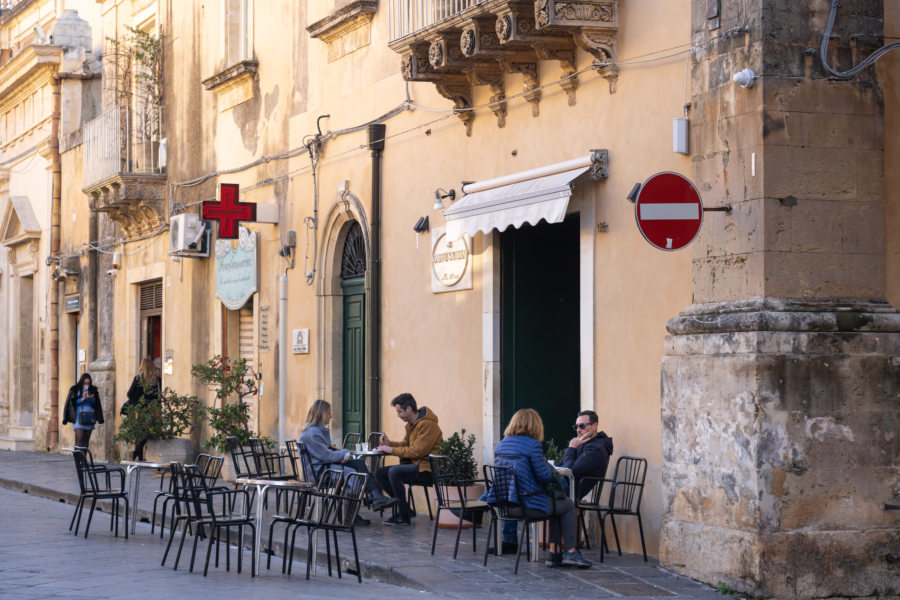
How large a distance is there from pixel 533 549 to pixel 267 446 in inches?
299

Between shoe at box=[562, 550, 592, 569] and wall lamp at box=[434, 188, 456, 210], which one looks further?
wall lamp at box=[434, 188, 456, 210]

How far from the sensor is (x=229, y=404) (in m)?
18.8

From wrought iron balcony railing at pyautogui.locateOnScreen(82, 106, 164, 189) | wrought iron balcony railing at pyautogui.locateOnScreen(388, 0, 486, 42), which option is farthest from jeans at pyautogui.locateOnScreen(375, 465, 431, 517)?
wrought iron balcony railing at pyautogui.locateOnScreen(82, 106, 164, 189)

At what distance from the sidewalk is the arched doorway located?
10.9ft

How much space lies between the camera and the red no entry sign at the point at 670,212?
941cm

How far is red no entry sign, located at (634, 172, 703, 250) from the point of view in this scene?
30.9 ft

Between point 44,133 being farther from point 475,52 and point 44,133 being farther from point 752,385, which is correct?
point 752,385

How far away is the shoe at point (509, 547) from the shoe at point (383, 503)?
7.68ft

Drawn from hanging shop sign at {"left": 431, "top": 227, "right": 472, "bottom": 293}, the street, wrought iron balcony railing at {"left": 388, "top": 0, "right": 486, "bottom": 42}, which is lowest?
the street

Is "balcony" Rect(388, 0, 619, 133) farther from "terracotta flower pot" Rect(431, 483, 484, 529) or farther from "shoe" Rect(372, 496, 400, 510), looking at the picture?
"shoe" Rect(372, 496, 400, 510)

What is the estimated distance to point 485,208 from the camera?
12570 millimetres

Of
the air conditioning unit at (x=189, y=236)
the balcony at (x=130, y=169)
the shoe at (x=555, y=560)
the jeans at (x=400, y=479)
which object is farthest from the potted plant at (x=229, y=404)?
the shoe at (x=555, y=560)

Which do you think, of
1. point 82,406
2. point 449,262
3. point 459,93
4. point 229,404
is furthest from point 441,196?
point 82,406

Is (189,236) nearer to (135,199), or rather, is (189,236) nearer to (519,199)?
(135,199)
